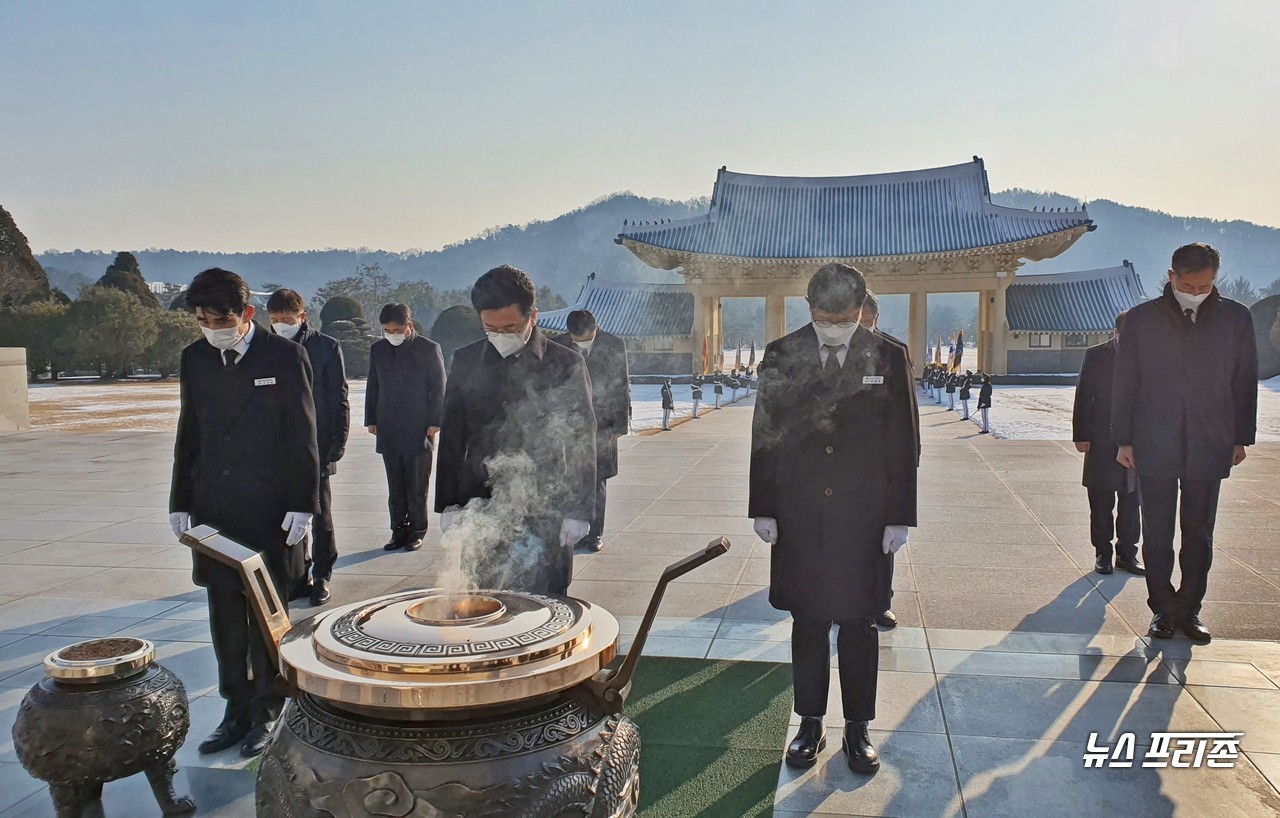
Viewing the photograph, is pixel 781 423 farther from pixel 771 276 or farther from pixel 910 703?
pixel 771 276

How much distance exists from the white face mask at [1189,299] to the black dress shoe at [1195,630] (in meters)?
1.53

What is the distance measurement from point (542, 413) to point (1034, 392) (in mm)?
26904

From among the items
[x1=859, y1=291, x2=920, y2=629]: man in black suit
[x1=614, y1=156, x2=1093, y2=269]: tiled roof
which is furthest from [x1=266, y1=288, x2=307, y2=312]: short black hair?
[x1=614, y1=156, x2=1093, y2=269]: tiled roof

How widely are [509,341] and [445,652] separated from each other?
168 cm

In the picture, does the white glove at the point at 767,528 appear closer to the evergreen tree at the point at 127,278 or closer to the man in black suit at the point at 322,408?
the man in black suit at the point at 322,408

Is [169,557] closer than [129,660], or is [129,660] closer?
[129,660]

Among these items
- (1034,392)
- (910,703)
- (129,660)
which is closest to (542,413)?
(129,660)

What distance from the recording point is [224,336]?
10.9 ft

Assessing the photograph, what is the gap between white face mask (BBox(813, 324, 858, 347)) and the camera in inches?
122

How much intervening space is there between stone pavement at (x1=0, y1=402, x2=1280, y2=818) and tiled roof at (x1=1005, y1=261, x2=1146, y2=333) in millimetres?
26527

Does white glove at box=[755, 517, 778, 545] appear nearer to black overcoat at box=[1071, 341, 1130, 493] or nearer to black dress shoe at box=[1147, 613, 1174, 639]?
black dress shoe at box=[1147, 613, 1174, 639]

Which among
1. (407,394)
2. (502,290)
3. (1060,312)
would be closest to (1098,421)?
(502,290)

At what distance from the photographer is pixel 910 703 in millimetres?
3580

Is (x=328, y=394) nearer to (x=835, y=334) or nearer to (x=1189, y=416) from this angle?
(x=835, y=334)
